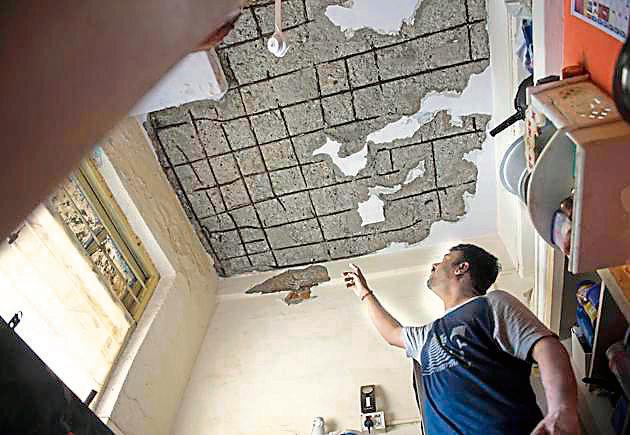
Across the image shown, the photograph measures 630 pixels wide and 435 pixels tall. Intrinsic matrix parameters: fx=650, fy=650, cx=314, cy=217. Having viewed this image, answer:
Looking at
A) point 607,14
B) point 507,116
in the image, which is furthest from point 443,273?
point 607,14

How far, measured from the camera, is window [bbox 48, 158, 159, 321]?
7.52ft

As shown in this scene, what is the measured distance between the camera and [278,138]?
105 inches

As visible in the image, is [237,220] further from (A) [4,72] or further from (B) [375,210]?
(A) [4,72]

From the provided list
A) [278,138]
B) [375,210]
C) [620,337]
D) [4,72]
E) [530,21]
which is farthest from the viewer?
[375,210]

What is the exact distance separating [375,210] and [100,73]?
2400 mm

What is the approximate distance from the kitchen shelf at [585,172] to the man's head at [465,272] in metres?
0.54

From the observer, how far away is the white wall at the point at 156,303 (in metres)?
2.33

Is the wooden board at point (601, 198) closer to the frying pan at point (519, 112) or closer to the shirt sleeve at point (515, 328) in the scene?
the shirt sleeve at point (515, 328)

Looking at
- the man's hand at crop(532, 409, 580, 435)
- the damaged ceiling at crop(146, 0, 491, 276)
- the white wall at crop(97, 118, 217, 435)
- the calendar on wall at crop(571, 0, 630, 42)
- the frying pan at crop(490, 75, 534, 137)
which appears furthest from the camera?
the damaged ceiling at crop(146, 0, 491, 276)

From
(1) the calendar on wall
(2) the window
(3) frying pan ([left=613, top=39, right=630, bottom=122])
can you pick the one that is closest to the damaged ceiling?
(2) the window

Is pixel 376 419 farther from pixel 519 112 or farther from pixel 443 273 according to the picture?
pixel 519 112

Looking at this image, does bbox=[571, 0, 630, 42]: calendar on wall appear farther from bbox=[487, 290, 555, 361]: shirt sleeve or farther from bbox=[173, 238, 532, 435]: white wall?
bbox=[173, 238, 532, 435]: white wall

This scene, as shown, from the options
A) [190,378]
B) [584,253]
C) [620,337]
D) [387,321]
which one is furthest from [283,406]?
[584,253]

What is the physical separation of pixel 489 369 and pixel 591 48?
2.67 feet
